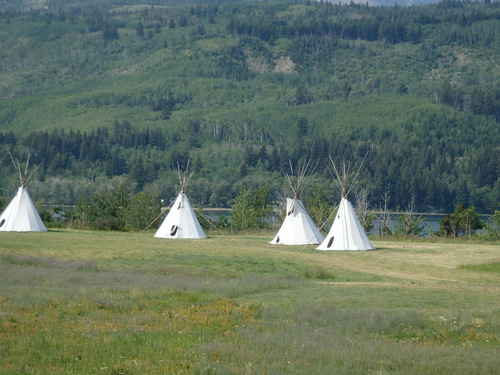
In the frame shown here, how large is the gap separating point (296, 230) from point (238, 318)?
30.5 meters

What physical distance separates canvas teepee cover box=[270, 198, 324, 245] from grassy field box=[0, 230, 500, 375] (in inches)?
539

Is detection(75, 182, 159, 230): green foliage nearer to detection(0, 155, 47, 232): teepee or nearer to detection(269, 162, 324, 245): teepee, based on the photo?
detection(0, 155, 47, 232): teepee

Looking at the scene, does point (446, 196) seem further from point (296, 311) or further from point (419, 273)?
point (296, 311)

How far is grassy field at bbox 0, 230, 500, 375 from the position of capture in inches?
593

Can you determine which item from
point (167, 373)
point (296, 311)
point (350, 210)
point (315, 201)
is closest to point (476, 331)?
point (296, 311)

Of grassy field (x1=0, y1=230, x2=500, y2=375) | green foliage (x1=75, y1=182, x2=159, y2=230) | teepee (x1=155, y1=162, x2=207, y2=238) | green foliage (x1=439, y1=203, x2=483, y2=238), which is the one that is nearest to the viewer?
grassy field (x1=0, y1=230, x2=500, y2=375)

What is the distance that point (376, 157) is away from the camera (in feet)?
626

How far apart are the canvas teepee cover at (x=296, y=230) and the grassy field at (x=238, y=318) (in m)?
13.7

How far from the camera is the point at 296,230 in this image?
50.1 metres

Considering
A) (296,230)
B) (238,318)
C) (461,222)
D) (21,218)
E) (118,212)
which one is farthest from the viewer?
(118,212)

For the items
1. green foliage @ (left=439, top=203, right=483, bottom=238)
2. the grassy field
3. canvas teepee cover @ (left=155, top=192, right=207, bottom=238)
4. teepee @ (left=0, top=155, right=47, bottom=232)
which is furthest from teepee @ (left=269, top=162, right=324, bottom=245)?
green foliage @ (left=439, top=203, right=483, bottom=238)

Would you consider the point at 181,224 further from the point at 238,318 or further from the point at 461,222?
the point at 238,318

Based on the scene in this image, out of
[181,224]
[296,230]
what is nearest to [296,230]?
[296,230]

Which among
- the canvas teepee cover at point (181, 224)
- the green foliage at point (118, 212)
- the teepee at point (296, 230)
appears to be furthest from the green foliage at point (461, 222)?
the canvas teepee cover at point (181, 224)
